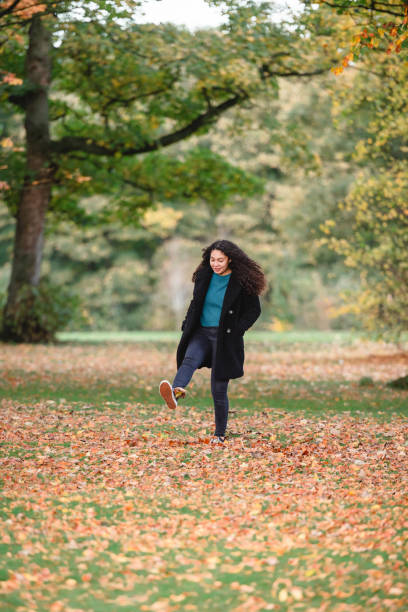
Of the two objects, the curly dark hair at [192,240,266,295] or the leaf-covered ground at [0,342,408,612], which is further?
the curly dark hair at [192,240,266,295]

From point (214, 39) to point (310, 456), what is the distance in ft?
36.4

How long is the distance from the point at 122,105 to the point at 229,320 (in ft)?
43.9

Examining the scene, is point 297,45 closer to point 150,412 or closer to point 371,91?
point 371,91

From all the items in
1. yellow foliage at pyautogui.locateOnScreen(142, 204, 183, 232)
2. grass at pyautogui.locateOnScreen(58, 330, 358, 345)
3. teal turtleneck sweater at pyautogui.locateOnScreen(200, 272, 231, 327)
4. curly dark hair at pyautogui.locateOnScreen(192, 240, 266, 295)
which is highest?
yellow foliage at pyautogui.locateOnScreen(142, 204, 183, 232)

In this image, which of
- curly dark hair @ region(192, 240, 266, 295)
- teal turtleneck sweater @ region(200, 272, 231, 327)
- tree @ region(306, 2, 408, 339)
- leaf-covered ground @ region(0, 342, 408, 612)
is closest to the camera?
leaf-covered ground @ region(0, 342, 408, 612)

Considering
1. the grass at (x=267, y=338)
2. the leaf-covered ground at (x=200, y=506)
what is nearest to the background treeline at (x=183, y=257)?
the grass at (x=267, y=338)

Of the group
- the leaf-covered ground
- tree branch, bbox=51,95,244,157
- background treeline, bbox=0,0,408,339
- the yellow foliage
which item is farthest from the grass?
the leaf-covered ground

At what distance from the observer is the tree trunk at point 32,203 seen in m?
19.8

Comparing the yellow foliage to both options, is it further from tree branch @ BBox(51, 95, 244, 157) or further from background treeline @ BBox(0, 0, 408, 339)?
tree branch @ BBox(51, 95, 244, 157)

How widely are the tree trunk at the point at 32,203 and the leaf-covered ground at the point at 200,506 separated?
9.48m

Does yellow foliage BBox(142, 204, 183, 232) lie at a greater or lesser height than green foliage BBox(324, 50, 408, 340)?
greater

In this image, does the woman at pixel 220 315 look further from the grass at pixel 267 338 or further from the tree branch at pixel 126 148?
the grass at pixel 267 338

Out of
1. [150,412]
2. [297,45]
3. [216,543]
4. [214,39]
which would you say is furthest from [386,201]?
[216,543]

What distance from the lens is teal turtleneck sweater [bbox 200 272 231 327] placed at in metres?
7.15
